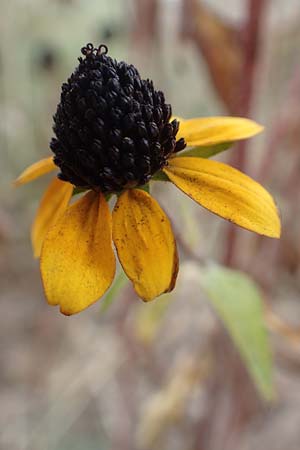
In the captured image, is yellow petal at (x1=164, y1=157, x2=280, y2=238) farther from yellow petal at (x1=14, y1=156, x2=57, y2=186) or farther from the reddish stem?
the reddish stem

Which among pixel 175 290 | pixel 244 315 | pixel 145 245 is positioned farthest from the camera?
pixel 175 290

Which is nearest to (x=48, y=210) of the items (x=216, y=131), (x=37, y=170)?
(x=37, y=170)

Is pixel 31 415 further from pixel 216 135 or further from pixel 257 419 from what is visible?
pixel 216 135

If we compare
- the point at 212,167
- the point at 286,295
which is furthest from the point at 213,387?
the point at 212,167

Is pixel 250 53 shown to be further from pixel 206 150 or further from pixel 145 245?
pixel 145 245

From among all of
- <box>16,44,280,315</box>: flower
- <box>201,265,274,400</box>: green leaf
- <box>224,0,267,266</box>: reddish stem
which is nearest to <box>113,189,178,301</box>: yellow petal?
<box>16,44,280,315</box>: flower

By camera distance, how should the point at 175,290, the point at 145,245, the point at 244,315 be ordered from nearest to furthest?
the point at 145,245
the point at 244,315
the point at 175,290
